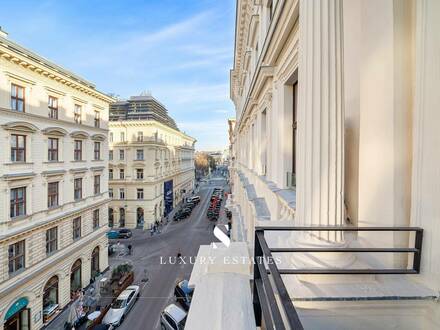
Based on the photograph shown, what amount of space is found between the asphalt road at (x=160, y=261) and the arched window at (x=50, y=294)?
192 inches

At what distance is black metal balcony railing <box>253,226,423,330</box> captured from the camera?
1.28m

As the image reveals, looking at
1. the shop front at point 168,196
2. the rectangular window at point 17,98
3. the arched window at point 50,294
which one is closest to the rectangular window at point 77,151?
the rectangular window at point 17,98

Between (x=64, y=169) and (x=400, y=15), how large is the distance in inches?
731

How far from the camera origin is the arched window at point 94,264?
1993 centimetres

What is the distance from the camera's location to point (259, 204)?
7.64 m

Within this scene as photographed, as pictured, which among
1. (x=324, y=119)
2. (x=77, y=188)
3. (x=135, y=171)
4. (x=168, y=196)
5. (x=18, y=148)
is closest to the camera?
(x=324, y=119)

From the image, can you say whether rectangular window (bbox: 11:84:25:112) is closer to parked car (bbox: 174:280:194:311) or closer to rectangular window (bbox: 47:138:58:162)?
rectangular window (bbox: 47:138:58:162)

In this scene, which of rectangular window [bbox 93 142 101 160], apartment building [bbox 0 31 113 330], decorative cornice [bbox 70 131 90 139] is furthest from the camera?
rectangular window [bbox 93 142 101 160]

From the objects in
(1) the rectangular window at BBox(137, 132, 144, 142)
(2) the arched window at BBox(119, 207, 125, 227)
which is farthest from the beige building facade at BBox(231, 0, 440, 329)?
(2) the arched window at BBox(119, 207, 125, 227)

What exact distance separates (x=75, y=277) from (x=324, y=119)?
20.7m

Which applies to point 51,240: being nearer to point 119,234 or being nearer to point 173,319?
point 173,319

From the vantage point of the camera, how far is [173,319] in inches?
492

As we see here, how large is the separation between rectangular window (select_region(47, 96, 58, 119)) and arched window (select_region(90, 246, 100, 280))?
10.8 m

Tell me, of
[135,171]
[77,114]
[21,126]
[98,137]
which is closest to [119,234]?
[135,171]
